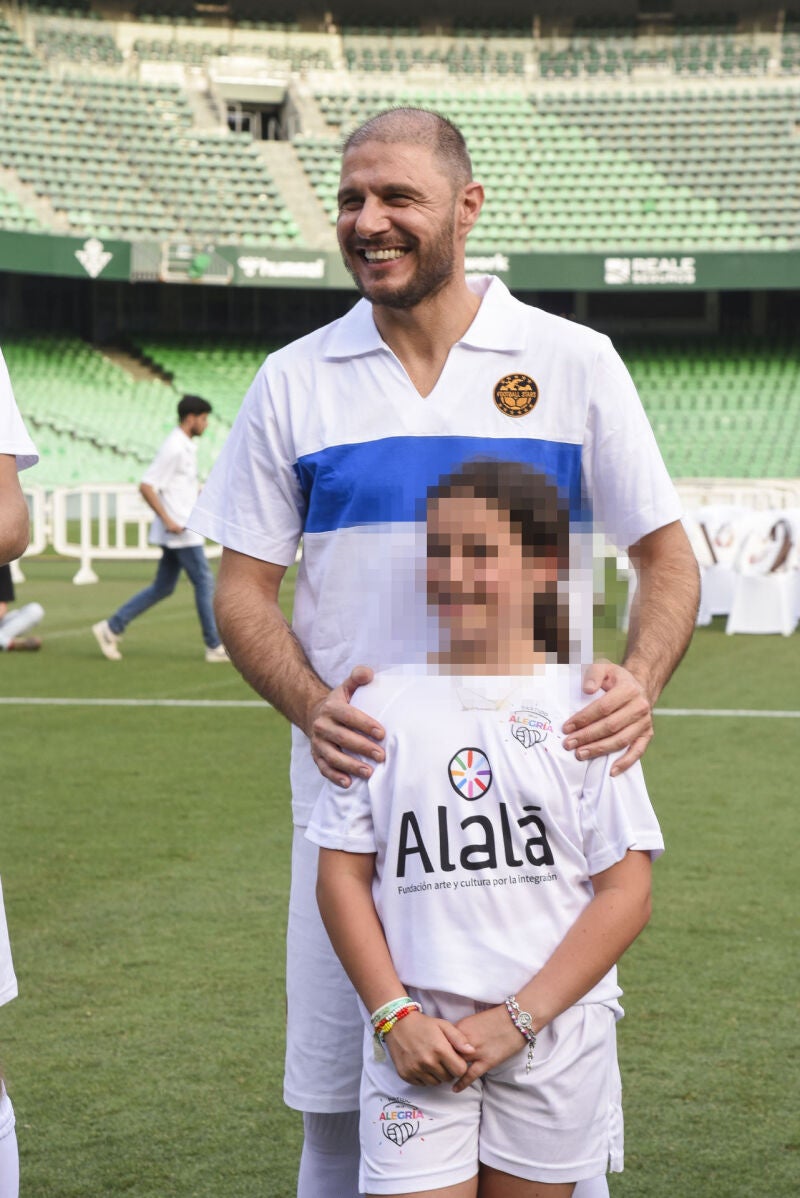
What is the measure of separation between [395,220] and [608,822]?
3.15 feet

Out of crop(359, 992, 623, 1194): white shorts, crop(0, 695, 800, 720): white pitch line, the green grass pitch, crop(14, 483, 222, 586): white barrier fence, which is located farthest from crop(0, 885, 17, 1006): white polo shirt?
crop(14, 483, 222, 586): white barrier fence

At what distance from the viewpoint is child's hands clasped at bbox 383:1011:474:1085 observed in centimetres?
215

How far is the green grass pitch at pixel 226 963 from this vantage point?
374 cm

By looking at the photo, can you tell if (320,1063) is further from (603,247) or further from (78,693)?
(603,247)

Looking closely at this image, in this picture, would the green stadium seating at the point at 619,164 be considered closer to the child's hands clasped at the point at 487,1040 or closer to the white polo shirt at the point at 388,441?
the white polo shirt at the point at 388,441

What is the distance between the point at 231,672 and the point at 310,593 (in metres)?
8.99

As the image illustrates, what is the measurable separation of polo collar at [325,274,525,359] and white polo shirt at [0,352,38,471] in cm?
52

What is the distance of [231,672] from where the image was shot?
11.6 meters

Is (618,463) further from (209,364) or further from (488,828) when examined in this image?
(209,364)

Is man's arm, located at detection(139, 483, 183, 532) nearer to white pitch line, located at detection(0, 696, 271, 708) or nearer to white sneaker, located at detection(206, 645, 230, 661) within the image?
white sneaker, located at detection(206, 645, 230, 661)

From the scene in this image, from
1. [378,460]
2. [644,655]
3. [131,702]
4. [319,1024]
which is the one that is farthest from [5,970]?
[131,702]

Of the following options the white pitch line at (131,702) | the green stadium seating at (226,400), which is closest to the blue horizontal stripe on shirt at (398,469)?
the white pitch line at (131,702)

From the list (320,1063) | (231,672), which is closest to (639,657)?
(320,1063)

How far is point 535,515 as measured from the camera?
2.23 meters
